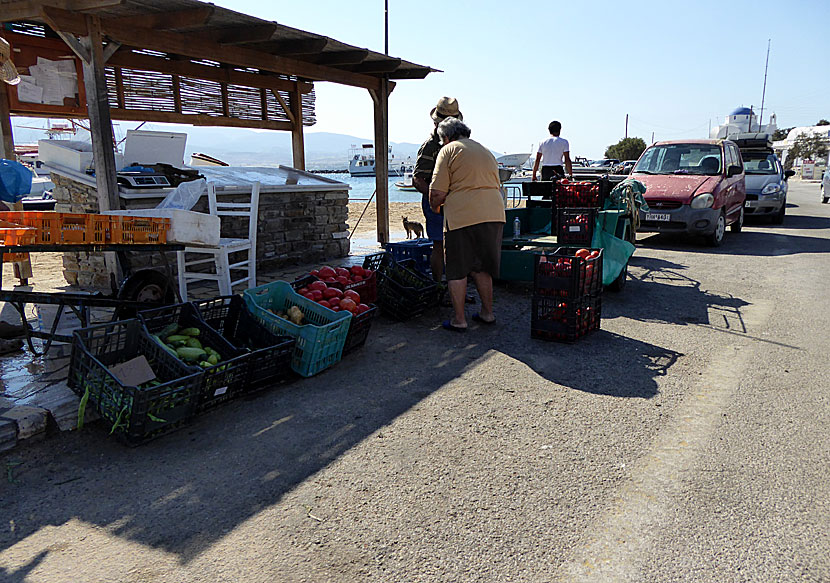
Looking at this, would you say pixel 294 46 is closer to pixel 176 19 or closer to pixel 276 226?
pixel 176 19

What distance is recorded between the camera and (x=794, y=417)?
3766 mm

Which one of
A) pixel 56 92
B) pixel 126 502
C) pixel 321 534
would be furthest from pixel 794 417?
pixel 56 92

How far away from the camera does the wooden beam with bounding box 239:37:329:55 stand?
298 inches

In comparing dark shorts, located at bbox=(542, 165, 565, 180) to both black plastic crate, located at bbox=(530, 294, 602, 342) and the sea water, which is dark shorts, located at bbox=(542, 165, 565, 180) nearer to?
the sea water

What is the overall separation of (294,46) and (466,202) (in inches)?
157

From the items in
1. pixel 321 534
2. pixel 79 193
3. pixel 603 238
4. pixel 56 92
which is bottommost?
pixel 321 534

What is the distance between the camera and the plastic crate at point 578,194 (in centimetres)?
700

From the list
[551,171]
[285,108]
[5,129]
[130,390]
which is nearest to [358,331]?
[130,390]

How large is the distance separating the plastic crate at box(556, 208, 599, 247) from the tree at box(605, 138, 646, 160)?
5929 cm

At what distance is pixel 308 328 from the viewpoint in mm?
4348

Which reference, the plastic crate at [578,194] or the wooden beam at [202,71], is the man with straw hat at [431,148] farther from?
the wooden beam at [202,71]

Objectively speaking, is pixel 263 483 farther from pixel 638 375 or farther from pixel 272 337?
pixel 638 375

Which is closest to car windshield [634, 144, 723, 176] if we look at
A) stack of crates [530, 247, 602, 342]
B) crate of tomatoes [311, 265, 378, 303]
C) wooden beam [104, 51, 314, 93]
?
wooden beam [104, 51, 314, 93]

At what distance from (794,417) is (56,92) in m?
9.46
